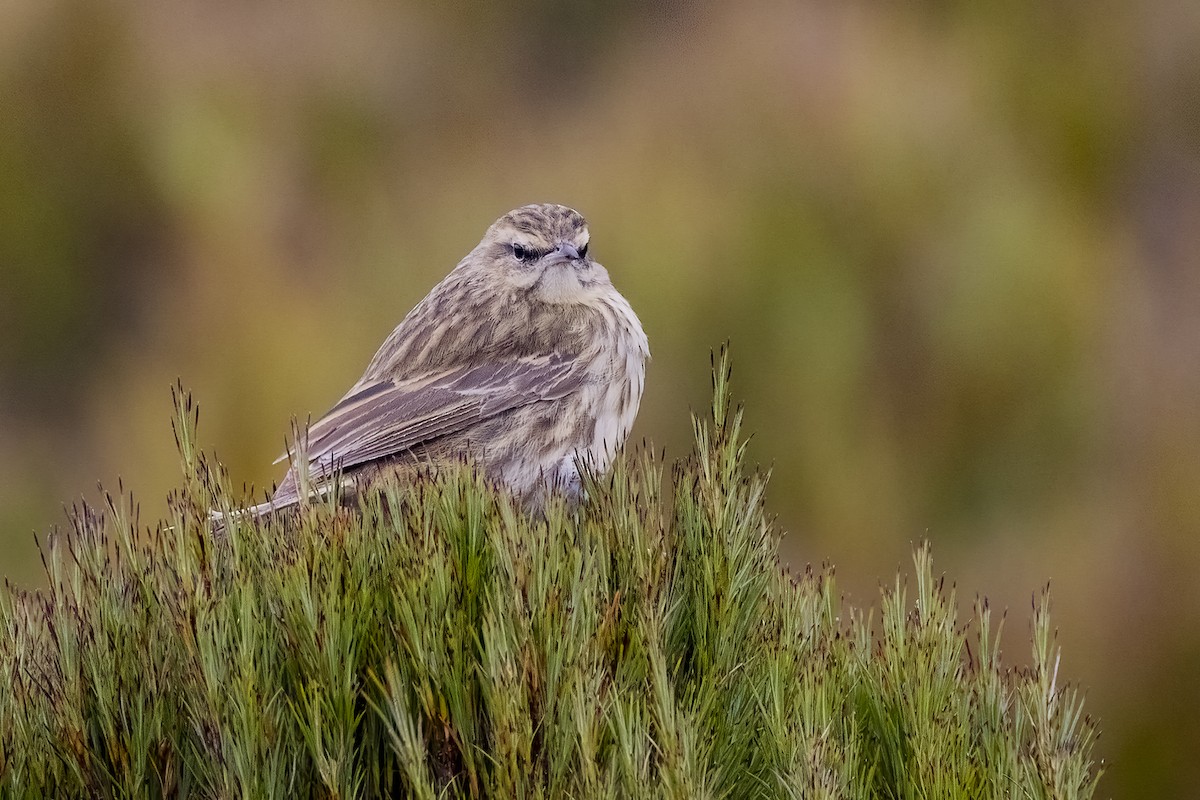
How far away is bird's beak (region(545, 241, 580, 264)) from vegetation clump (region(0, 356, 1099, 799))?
2.61 metres

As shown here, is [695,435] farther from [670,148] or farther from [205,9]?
[205,9]

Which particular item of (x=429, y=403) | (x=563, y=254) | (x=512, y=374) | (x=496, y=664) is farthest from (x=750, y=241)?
(x=496, y=664)

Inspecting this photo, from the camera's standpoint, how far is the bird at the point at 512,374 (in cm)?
528

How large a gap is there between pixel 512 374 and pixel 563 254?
2.22ft

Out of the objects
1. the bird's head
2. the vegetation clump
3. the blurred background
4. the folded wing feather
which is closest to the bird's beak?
the bird's head

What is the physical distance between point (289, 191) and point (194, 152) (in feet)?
2.52

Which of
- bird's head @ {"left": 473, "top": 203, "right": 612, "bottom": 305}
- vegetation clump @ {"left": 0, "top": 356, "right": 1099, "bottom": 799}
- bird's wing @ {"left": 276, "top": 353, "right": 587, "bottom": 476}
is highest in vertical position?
bird's head @ {"left": 473, "top": 203, "right": 612, "bottom": 305}

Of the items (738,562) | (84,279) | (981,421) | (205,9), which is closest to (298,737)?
(738,562)

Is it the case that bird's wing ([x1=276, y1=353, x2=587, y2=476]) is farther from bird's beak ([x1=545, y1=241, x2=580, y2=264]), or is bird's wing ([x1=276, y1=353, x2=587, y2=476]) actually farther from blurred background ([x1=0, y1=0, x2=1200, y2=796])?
blurred background ([x1=0, y1=0, x2=1200, y2=796])

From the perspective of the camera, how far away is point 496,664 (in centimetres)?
270

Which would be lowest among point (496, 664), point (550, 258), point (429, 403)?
point (496, 664)

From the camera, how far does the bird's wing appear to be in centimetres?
523

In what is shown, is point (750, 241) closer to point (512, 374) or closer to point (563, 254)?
point (563, 254)

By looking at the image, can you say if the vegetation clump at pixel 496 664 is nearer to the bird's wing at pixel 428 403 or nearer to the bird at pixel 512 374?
the bird at pixel 512 374
